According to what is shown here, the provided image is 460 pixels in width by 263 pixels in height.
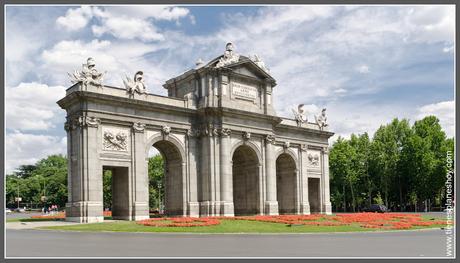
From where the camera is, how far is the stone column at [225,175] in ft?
169

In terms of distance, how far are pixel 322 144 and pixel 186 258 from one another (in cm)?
5285

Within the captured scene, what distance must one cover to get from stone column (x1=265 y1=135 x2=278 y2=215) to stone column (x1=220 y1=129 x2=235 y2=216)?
586 cm

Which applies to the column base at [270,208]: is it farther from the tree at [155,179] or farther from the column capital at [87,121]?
the tree at [155,179]

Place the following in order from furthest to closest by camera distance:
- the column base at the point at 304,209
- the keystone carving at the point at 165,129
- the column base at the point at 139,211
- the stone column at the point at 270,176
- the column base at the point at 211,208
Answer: the column base at the point at 304,209 → the stone column at the point at 270,176 → the column base at the point at 211,208 → the keystone carving at the point at 165,129 → the column base at the point at 139,211

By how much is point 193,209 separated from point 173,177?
4.15 m

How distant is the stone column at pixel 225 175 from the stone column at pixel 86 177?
42.7 feet

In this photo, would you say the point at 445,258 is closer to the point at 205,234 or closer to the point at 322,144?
the point at 205,234

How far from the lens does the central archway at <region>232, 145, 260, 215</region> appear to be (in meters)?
56.5

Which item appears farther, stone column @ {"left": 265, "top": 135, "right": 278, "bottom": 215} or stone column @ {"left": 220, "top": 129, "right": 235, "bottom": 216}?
stone column @ {"left": 265, "top": 135, "right": 278, "bottom": 215}

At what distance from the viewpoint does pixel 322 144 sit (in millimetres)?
68625

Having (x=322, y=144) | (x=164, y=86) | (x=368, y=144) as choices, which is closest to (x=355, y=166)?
(x=368, y=144)

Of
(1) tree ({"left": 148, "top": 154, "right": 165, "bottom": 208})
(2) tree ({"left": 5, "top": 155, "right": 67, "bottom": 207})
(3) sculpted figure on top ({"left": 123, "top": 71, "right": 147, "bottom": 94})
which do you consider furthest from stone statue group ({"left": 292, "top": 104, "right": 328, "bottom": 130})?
(2) tree ({"left": 5, "top": 155, "right": 67, "bottom": 207})

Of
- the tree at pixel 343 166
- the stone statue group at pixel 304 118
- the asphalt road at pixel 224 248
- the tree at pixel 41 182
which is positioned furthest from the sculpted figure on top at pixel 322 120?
the tree at pixel 41 182

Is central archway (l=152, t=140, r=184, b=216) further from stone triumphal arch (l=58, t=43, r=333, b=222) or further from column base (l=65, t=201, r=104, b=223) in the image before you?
column base (l=65, t=201, r=104, b=223)
